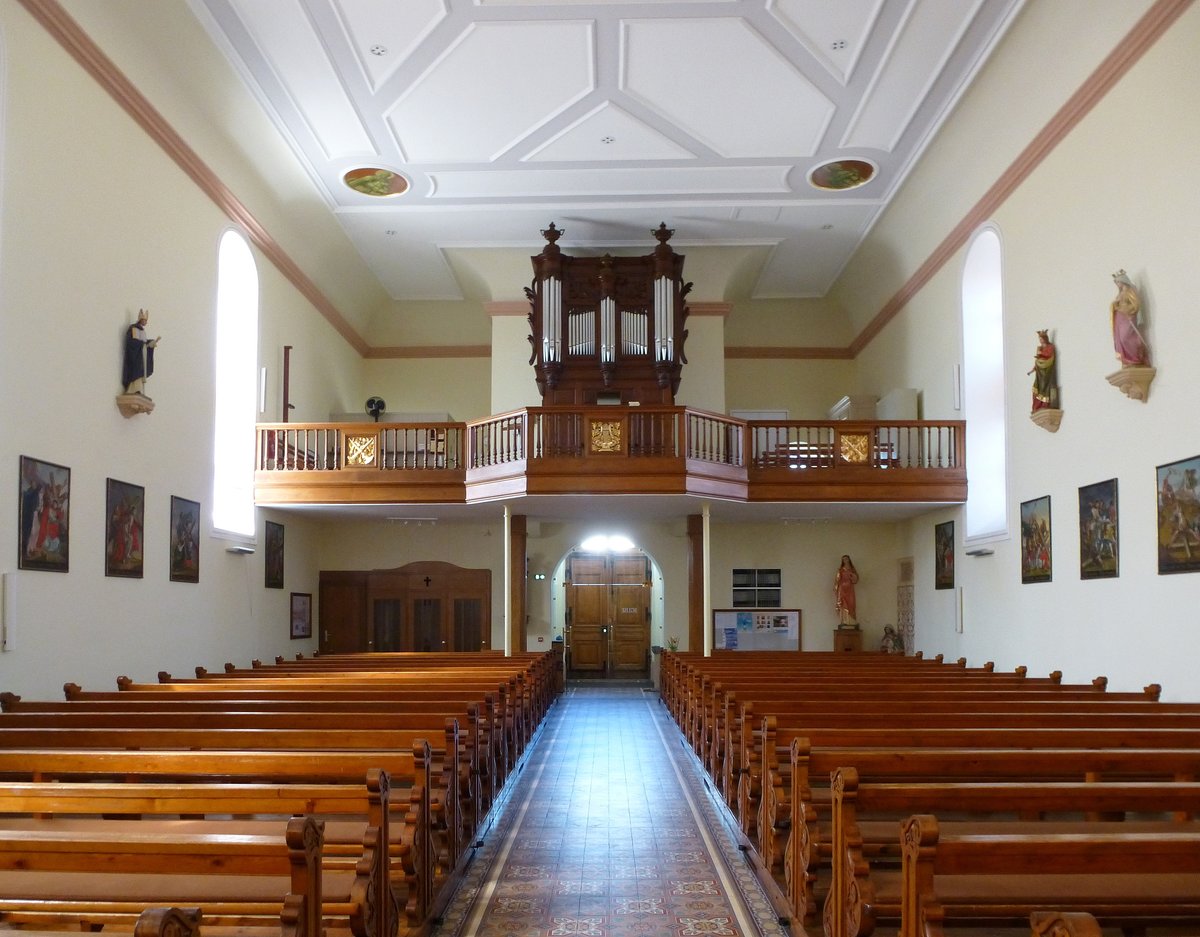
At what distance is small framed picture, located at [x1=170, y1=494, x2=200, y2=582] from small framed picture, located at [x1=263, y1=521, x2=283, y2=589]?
9.34 feet

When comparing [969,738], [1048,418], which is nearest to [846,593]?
[1048,418]

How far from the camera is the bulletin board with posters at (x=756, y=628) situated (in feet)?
62.2

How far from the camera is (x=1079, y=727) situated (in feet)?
22.2

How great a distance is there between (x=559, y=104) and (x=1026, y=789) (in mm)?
10889

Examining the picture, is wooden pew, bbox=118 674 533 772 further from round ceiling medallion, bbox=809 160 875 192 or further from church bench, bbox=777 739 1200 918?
round ceiling medallion, bbox=809 160 875 192

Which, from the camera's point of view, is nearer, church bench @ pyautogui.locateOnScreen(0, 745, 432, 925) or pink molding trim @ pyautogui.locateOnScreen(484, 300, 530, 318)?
church bench @ pyautogui.locateOnScreen(0, 745, 432, 925)

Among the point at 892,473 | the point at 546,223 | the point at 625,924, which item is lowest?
the point at 625,924

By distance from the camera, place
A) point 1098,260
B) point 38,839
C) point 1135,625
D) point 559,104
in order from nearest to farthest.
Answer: point 38,839
point 1135,625
point 1098,260
point 559,104

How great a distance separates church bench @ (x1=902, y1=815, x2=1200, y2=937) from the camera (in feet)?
11.4

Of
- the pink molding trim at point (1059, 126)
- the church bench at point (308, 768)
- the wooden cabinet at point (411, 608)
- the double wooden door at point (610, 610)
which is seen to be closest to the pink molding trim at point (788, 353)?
the pink molding trim at point (1059, 126)

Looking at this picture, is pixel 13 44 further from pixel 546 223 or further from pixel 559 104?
pixel 546 223

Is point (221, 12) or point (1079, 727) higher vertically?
point (221, 12)

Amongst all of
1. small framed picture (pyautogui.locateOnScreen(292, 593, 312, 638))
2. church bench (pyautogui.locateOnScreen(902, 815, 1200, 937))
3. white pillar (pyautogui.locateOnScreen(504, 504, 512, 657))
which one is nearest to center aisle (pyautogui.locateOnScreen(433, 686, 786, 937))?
church bench (pyautogui.locateOnScreen(902, 815, 1200, 937))

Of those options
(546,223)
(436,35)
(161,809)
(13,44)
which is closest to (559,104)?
(436,35)
